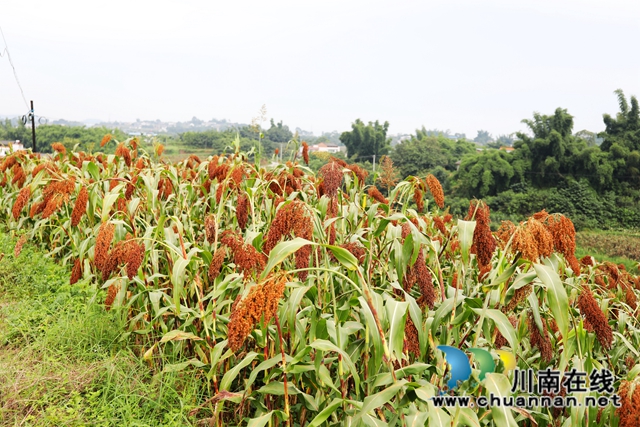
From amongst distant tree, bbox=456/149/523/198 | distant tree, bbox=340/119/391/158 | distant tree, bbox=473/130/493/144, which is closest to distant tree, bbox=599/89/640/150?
distant tree, bbox=456/149/523/198

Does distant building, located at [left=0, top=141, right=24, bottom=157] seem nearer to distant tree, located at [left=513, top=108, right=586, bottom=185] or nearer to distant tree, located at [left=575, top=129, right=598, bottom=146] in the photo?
distant tree, located at [left=513, top=108, right=586, bottom=185]

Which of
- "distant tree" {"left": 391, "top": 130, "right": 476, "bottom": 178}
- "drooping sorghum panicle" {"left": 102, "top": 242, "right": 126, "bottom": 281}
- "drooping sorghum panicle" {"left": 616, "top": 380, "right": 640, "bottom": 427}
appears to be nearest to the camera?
"drooping sorghum panicle" {"left": 616, "top": 380, "right": 640, "bottom": 427}

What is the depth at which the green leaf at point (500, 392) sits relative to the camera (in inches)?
40.0

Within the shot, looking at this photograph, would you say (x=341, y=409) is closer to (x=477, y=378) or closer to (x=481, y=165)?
(x=477, y=378)

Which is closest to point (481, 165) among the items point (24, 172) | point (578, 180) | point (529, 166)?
Answer: point (529, 166)

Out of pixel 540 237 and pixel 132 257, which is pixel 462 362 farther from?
pixel 132 257

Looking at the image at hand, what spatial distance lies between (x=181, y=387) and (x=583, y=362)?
1418mm

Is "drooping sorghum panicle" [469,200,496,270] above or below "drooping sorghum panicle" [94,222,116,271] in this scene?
above

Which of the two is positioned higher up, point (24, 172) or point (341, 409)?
point (24, 172)

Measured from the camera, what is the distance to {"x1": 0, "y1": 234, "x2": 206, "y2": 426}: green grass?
1627mm

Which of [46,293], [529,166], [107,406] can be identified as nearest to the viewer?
[107,406]

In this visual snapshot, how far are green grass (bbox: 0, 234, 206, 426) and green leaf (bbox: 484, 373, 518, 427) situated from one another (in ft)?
3.49

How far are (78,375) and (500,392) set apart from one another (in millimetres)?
1619

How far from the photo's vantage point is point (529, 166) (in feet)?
92.5
